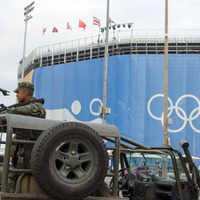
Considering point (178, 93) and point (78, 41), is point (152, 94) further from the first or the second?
point (78, 41)

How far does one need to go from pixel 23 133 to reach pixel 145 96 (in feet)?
126

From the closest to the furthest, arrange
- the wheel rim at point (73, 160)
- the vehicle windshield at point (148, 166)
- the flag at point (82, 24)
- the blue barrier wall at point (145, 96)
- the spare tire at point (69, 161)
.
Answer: the spare tire at point (69, 161) → the wheel rim at point (73, 160) → the vehicle windshield at point (148, 166) → the blue barrier wall at point (145, 96) → the flag at point (82, 24)

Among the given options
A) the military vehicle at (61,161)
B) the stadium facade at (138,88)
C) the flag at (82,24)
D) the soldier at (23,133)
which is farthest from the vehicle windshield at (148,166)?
the flag at (82,24)

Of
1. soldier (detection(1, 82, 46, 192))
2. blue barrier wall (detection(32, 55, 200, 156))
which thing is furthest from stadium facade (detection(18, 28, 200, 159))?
soldier (detection(1, 82, 46, 192))

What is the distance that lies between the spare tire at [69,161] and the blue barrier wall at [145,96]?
123 feet

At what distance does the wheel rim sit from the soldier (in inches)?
19.9

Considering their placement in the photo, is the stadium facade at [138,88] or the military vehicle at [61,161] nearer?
the military vehicle at [61,161]

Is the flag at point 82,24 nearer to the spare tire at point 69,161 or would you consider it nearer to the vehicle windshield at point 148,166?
the vehicle windshield at point 148,166

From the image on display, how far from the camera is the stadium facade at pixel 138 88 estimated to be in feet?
135

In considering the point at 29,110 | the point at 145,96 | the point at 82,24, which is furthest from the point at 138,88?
the point at 29,110

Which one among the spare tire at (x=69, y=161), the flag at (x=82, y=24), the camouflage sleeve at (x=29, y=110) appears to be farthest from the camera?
the flag at (x=82, y=24)

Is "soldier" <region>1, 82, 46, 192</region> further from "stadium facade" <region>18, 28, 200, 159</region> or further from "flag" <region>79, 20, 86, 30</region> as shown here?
"flag" <region>79, 20, 86, 30</region>

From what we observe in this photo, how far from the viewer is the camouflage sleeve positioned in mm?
4410

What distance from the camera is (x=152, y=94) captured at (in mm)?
42250
